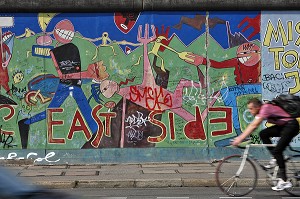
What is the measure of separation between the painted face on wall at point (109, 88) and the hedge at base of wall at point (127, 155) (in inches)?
60.9

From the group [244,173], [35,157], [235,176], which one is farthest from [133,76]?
[244,173]

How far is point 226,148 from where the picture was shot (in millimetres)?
14672

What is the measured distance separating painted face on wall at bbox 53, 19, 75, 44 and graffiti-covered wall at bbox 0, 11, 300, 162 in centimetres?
3

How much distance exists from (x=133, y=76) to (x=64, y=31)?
7.46 ft

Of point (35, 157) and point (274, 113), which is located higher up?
point (274, 113)

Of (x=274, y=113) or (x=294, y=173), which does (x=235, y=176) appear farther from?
(x=274, y=113)

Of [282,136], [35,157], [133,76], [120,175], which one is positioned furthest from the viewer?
[133,76]

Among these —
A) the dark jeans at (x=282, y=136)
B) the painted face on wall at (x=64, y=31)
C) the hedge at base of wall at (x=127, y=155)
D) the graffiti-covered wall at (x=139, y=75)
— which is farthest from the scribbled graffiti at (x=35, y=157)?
the dark jeans at (x=282, y=136)

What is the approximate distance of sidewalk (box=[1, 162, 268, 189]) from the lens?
1141cm

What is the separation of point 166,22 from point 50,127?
14.2 ft

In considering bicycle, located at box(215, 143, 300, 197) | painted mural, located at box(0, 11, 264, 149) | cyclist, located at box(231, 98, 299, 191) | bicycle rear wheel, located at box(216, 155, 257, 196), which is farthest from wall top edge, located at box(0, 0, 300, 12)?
bicycle rear wheel, located at box(216, 155, 257, 196)

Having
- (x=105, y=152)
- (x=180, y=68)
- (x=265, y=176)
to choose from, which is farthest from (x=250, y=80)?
(x=265, y=176)

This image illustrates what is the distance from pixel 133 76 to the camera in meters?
14.6

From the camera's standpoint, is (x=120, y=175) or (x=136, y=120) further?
(x=136, y=120)
